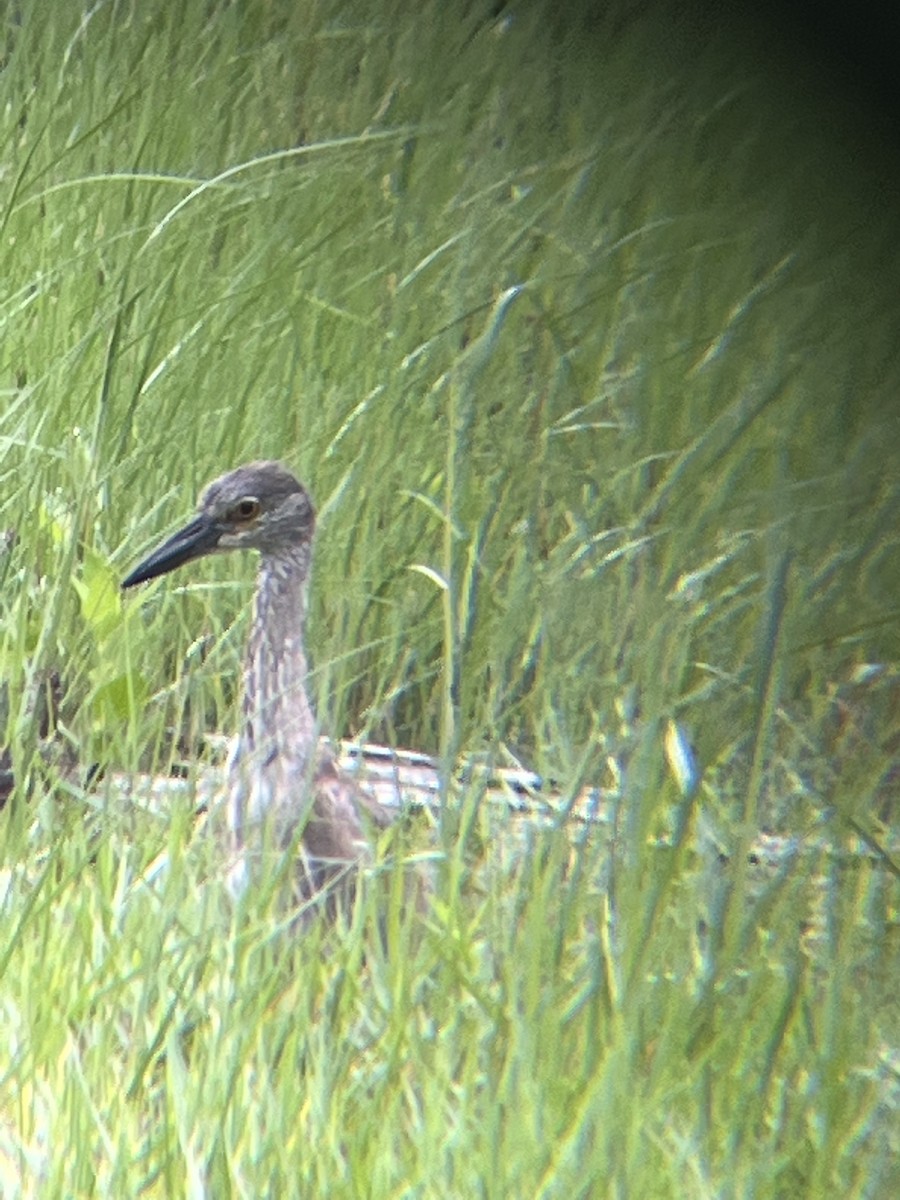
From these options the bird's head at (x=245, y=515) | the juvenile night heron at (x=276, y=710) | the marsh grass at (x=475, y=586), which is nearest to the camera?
the marsh grass at (x=475, y=586)

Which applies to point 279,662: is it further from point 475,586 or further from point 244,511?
point 475,586

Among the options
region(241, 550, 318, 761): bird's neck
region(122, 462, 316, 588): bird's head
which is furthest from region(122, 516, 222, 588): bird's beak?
region(241, 550, 318, 761): bird's neck

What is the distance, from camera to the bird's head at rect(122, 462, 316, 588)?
8.93 feet

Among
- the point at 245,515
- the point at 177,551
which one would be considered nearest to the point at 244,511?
the point at 245,515

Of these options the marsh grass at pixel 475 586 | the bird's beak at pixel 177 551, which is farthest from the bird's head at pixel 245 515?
the marsh grass at pixel 475 586

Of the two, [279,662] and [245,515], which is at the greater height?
[245,515]

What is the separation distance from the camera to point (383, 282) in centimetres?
303

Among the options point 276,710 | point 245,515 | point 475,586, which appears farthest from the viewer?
point 245,515

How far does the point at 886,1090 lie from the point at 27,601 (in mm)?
1501

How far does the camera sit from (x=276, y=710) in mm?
2627

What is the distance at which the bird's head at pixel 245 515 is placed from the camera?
8.93ft

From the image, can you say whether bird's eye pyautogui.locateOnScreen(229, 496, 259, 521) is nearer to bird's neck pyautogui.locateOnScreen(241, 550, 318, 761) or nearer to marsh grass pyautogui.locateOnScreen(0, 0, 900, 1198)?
bird's neck pyautogui.locateOnScreen(241, 550, 318, 761)

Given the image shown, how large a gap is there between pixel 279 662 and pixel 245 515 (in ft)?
0.66

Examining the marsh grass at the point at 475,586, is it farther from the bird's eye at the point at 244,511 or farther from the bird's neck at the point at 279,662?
the bird's eye at the point at 244,511
